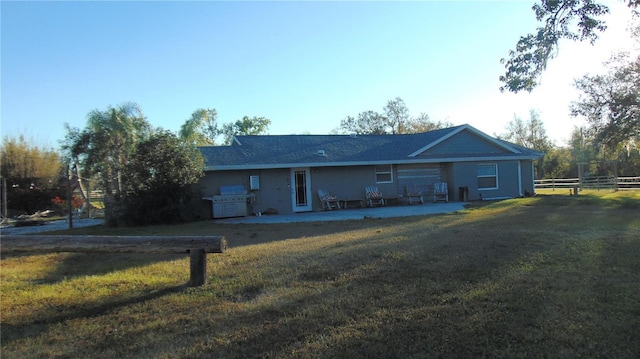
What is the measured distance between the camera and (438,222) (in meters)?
12.1

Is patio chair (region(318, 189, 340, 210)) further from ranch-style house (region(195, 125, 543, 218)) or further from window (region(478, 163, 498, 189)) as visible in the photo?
window (region(478, 163, 498, 189))

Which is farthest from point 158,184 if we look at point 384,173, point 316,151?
point 384,173

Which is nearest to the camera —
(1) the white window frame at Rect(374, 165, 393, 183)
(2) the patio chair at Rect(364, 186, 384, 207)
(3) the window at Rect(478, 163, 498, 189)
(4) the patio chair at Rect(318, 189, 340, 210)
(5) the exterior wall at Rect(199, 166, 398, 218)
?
(5) the exterior wall at Rect(199, 166, 398, 218)

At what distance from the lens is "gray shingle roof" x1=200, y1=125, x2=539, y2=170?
1881 cm

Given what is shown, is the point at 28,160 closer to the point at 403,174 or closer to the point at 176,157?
the point at 176,157

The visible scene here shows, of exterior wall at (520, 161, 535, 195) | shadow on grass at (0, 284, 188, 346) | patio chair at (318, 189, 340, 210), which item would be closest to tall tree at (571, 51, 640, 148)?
exterior wall at (520, 161, 535, 195)

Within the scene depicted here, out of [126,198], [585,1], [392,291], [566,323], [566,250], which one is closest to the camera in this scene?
[566,323]

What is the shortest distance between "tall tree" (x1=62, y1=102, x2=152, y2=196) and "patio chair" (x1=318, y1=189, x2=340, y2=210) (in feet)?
38.8

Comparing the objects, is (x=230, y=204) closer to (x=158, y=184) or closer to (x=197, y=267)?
(x=158, y=184)

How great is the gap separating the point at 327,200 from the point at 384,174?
338 centimetres

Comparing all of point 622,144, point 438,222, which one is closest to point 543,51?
point 438,222

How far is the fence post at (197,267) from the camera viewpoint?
5.69 metres

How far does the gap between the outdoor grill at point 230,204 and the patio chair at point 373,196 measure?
5.45m

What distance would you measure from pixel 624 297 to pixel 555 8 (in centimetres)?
578
